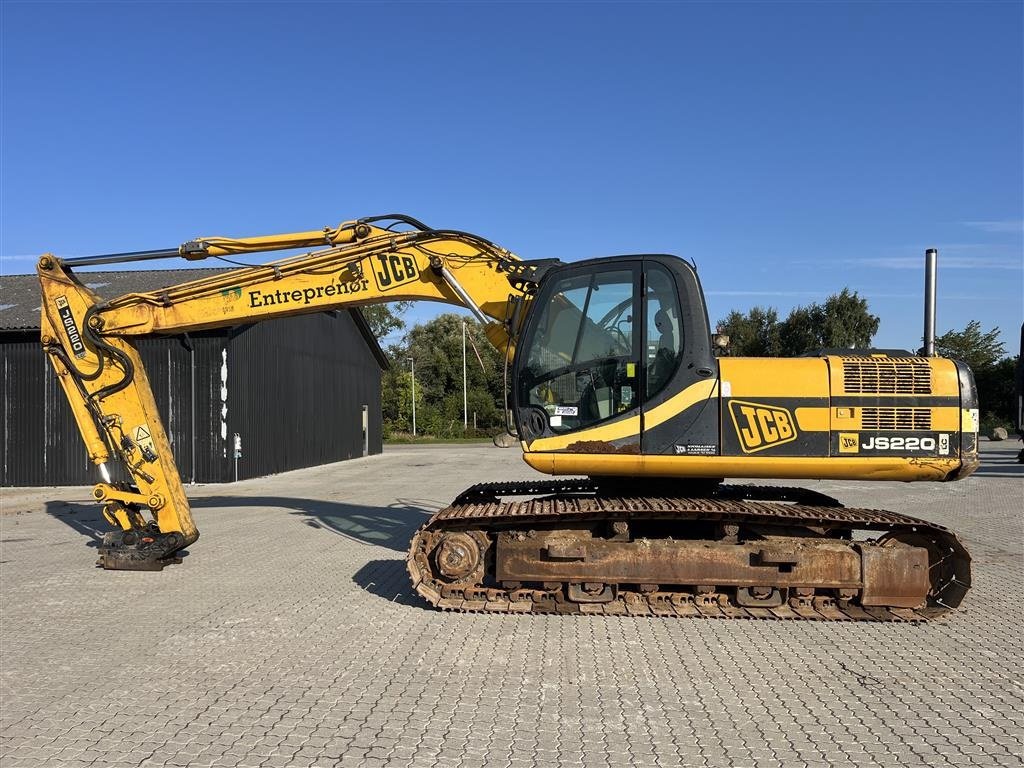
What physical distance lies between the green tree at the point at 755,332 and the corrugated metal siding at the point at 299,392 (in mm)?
19661

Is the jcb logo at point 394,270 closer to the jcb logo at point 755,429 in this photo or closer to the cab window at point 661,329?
the cab window at point 661,329

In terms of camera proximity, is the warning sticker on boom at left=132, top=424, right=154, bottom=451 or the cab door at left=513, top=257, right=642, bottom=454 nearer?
the cab door at left=513, top=257, right=642, bottom=454

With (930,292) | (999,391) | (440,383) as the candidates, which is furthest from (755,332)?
(930,292)

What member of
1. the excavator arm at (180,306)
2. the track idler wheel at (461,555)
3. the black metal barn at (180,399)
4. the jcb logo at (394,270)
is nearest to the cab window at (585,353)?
the excavator arm at (180,306)

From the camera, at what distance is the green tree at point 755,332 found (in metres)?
39.8

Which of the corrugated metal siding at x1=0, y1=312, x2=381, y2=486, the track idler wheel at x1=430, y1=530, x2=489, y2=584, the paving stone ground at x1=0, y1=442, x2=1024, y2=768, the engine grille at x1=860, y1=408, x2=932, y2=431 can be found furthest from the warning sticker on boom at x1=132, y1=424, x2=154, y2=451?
the corrugated metal siding at x1=0, y1=312, x2=381, y2=486

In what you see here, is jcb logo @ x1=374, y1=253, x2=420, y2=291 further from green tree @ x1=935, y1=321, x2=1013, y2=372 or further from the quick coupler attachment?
green tree @ x1=935, y1=321, x2=1013, y2=372

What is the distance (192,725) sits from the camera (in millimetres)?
4207

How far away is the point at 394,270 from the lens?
7273mm

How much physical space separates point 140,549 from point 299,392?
51.9ft

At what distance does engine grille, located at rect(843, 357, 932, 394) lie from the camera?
607cm

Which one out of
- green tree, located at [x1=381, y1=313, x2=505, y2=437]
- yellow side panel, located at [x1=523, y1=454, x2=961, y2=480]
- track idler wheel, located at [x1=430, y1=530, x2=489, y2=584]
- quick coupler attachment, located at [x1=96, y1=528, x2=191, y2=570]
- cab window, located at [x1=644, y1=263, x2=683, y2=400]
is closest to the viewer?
yellow side panel, located at [x1=523, y1=454, x2=961, y2=480]

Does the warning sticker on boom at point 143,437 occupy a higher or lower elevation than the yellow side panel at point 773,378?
lower

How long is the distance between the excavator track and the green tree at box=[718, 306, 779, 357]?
1244 inches
